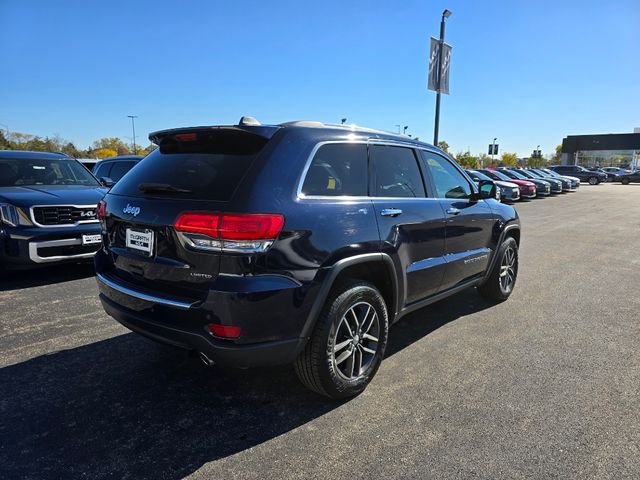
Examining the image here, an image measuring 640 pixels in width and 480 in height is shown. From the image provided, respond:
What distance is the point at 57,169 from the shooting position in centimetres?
677

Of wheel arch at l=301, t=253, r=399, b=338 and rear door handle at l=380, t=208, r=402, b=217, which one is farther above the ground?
rear door handle at l=380, t=208, r=402, b=217

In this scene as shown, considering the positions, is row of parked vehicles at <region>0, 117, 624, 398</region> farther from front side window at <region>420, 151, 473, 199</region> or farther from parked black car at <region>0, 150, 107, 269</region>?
parked black car at <region>0, 150, 107, 269</region>

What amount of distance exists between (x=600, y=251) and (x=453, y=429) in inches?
298

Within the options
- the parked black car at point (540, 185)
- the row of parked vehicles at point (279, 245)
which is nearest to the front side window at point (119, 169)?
the row of parked vehicles at point (279, 245)

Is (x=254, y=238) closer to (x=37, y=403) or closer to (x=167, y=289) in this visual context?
(x=167, y=289)

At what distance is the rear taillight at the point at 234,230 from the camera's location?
236cm

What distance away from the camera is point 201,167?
276 cm

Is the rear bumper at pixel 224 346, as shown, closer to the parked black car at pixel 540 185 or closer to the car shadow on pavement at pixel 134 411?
the car shadow on pavement at pixel 134 411

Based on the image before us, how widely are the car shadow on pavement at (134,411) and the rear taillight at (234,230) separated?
1.12 m

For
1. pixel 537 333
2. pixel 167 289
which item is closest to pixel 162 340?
pixel 167 289

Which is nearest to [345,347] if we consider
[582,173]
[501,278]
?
[501,278]

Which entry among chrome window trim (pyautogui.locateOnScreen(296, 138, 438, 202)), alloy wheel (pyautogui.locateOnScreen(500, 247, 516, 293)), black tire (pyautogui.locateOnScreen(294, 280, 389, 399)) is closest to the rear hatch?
chrome window trim (pyautogui.locateOnScreen(296, 138, 438, 202))

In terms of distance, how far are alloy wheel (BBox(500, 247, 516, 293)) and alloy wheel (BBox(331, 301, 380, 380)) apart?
2622 mm

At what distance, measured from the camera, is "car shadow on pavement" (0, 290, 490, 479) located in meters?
2.30
